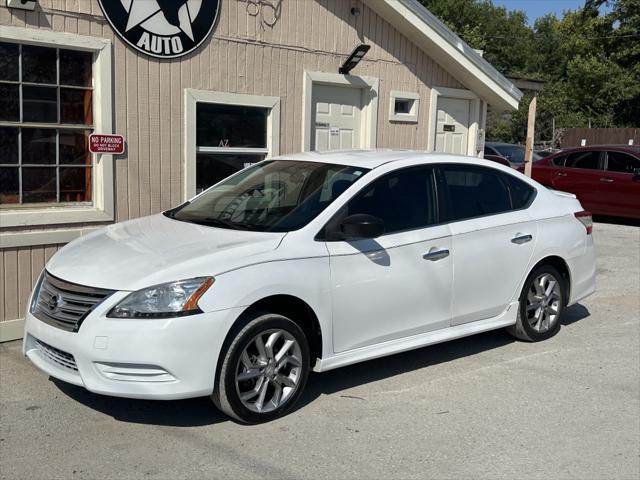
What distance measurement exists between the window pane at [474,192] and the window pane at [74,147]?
133 inches

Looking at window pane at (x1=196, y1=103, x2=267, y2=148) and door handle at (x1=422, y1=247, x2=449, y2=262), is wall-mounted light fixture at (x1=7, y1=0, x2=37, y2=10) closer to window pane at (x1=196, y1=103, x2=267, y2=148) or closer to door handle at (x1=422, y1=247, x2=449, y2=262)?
window pane at (x1=196, y1=103, x2=267, y2=148)

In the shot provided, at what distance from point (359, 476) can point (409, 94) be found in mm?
6454

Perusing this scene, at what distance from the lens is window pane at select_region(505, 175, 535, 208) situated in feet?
20.2

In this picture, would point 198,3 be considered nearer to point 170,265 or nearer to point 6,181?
point 6,181

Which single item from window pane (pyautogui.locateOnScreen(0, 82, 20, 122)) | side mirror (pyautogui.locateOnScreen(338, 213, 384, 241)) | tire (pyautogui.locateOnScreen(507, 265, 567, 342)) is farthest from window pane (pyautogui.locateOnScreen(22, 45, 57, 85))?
tire (pyautogui.locateOnScreen(507, 265, 567, 342))

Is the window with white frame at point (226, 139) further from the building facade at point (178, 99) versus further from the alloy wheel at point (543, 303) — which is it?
the alloy wheel at point (543, 303)

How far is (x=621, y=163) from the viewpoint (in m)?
14.3

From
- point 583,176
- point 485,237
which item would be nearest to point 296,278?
point 485,237

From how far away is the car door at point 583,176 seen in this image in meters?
14.6

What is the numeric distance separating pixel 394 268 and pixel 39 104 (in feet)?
11.9

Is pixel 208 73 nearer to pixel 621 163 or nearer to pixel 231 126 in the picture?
pixel 231 126

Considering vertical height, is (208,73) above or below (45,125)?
above

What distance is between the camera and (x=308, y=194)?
16.7ft

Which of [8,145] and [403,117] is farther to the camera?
[403,117]
